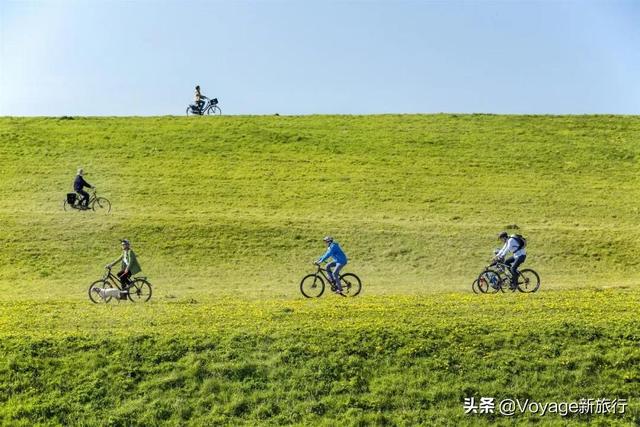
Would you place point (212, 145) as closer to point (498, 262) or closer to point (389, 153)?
point (389, 153)

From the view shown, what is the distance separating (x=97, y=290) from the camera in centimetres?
2366

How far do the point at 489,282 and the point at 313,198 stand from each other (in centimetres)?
1894

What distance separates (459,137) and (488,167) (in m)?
7.38

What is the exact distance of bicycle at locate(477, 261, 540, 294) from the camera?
25.4 m

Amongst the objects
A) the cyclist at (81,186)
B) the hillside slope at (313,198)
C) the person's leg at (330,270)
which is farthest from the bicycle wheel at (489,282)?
the cyclist at (81,186)

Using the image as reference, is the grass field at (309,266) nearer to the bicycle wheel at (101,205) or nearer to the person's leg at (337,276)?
the bicycle wheel at (101,205)

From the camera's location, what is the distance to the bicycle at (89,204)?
129ft

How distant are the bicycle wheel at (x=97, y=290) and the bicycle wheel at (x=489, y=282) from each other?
12.6 m

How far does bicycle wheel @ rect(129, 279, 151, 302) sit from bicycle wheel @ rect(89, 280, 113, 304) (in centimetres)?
75

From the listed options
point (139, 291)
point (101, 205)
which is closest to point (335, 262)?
point (139, 291)

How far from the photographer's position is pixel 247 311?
64.0ft

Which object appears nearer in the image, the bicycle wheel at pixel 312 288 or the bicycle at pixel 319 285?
the bicycle at pixel 319 285

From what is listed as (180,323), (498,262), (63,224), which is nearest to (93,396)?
(180,323)

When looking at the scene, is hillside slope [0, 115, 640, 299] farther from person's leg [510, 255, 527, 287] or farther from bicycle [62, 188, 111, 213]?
person's leg [510, 255, 527, 287]
